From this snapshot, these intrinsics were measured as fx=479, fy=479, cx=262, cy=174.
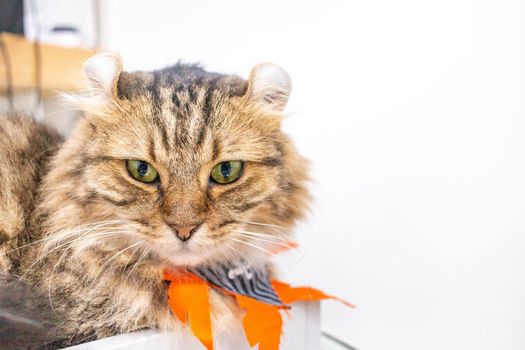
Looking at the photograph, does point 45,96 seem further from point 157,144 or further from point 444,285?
point 444,285

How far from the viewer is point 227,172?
0.80 m

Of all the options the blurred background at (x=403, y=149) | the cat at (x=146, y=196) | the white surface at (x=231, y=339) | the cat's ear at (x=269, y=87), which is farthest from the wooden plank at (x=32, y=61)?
the white surface at (x=231, y=339)

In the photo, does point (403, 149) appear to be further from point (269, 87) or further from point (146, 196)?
point (146, 196)

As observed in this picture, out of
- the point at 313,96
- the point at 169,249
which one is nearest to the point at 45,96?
the point at 313,96

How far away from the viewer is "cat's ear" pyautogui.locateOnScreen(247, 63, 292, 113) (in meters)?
0.81

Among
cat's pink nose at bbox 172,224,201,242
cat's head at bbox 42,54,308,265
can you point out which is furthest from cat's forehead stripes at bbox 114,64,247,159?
cat's pink nose at bbox 172,224,201,242

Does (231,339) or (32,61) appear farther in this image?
(32,61)

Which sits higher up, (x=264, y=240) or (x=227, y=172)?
A: (x=227, y=172)

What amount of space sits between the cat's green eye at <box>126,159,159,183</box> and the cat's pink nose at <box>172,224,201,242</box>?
100 mm

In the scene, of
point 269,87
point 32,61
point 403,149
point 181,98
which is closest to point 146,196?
point 181,98

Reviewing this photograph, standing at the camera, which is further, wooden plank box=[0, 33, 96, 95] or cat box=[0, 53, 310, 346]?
wooden plank box=[0, 33, 96, 95]

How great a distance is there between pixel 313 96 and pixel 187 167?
642 mm

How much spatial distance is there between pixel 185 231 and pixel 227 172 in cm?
13

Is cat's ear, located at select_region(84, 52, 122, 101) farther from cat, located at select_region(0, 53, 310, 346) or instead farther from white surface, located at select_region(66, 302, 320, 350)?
white surface, located at select_region(66, 302, 320, 350)
